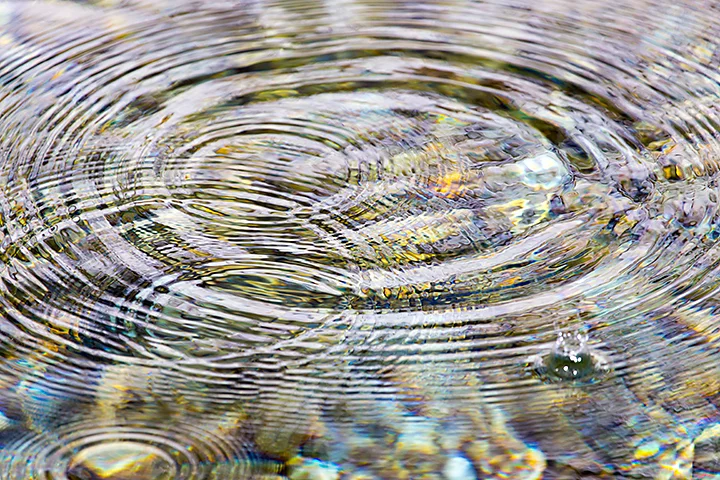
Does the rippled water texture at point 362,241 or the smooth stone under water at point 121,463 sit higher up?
the rippled water texture at point 362,241

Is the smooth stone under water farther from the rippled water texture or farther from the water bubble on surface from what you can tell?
the water bubble on surface

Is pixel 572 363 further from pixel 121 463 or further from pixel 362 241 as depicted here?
pixel 121 463

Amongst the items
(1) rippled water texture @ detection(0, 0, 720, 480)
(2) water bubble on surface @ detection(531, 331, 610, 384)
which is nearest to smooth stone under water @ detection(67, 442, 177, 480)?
(1) rippled water texture @ detection(0, 0, 720, 480)

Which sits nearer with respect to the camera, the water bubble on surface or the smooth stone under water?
the smooth stone under water

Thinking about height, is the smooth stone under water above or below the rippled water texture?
below

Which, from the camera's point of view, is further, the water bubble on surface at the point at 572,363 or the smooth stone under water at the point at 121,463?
the water bubble on surface at the point at 572,363

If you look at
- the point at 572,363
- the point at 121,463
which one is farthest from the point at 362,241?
the point at 121,463

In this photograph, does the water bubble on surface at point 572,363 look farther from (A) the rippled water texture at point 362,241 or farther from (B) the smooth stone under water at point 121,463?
(B) the smooth stone under water at point 121,463

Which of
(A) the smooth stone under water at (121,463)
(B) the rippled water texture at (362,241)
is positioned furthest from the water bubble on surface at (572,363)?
(A) the smooth stone under water at (121,463)
